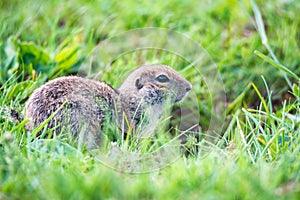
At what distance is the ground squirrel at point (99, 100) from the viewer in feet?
10.3

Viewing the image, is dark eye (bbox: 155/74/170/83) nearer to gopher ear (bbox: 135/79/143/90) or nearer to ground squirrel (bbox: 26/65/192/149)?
ground squirrel (bbox: 26/65/192/149)

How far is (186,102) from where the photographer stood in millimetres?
4059

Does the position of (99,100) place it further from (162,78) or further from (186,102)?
(186,102)

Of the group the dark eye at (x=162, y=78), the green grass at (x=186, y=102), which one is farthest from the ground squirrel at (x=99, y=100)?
the green grass at (x=186, y=102)

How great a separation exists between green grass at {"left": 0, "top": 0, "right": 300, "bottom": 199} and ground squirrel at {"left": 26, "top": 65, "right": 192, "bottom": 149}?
13 centimetres

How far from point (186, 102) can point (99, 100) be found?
0.96 metres

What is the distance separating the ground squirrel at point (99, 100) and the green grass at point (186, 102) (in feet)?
0.42

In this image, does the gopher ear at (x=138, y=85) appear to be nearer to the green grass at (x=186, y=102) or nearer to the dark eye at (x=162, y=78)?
the dark eye at (x=162, y=78)

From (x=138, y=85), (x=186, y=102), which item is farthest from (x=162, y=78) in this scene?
(x=186, y=102)

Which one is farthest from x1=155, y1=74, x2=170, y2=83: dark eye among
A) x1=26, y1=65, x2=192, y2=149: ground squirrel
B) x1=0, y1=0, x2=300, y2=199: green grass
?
x1=0, y1=0, x2=300, y2=199: green grass

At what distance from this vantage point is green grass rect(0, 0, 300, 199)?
2.42 m

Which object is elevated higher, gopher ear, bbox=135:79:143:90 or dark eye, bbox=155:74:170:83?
dark eye, bbox=155:74:170:83

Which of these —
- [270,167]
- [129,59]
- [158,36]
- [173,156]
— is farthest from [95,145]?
[158,36]

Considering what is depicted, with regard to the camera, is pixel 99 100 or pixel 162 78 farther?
pixel 162 78
